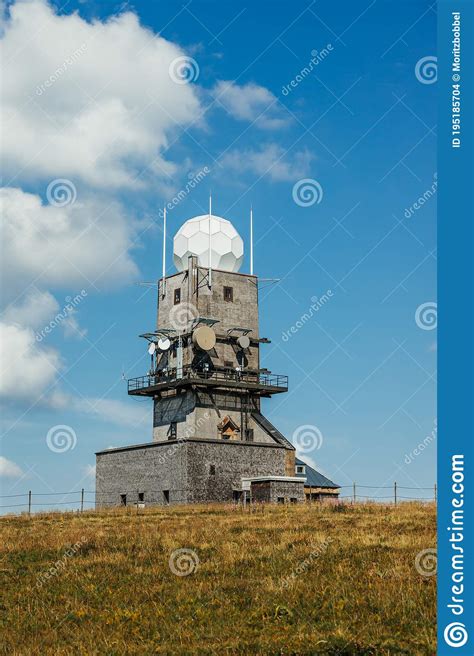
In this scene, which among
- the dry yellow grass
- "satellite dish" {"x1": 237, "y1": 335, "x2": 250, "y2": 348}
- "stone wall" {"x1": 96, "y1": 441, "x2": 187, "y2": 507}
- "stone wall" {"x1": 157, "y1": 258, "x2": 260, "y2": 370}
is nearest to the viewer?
the dry yellow grass

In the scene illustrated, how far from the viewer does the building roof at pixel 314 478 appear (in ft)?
208

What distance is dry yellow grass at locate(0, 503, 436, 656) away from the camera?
11.0 meters

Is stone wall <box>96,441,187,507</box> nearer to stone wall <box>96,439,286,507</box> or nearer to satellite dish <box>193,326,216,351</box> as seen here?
stone wall <box>96,439,286,507</box>

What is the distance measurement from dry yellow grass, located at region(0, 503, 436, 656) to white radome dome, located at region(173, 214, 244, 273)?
110 ft

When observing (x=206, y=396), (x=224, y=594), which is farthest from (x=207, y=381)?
(x=224, y=594)

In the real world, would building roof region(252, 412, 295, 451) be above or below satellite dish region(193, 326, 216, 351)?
below

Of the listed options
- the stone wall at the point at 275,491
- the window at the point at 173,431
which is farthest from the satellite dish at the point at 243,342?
the stone wall at the point at 275,491

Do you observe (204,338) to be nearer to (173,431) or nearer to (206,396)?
(206,396)

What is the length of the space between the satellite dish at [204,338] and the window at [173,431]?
5664 millimetres

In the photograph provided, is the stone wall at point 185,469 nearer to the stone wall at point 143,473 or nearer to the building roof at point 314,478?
the stone wall at point 143,473

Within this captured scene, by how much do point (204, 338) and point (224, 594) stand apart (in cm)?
3701

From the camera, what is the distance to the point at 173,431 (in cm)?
5309

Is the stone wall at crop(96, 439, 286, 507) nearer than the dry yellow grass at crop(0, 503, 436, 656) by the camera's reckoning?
No

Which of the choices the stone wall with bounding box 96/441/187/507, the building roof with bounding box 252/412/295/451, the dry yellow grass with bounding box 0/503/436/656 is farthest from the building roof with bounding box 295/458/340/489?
the dry yellow grass with bounding box 0/503/436/656
